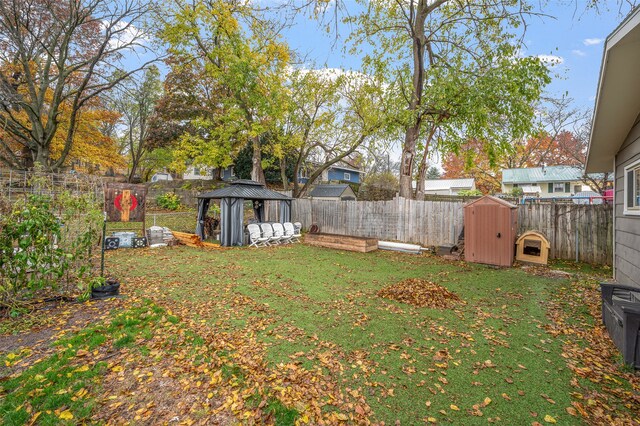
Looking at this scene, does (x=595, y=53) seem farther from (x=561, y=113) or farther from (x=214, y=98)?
(x=214, y=98)

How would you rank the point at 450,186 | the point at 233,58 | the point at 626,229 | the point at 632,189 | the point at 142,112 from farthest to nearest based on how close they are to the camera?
the point at 450,186, the point at 142,112, the point at 233,58, the point at 626,229, the point at 632,189

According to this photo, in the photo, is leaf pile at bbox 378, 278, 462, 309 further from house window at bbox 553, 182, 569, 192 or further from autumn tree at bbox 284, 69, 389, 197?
house window at bbox 553, 182, 569, 192

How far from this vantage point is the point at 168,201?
794 inches

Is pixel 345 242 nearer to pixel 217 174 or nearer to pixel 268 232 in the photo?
pixel 268 232

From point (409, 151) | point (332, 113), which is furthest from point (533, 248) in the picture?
point (332, 113)

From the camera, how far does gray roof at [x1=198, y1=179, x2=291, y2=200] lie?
37.6 ft

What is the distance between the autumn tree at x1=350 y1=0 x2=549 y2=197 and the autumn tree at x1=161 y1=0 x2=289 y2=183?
16.9 ft

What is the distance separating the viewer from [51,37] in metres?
12.6

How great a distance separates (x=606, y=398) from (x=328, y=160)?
16700mm

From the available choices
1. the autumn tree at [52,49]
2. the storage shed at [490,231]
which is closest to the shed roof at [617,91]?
the storage shed at [490,231]

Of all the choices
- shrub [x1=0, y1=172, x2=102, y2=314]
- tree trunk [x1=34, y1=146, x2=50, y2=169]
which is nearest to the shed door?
shrub [x1=0, y1=172, x2=102, y2=314]

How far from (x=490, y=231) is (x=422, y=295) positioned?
445cm

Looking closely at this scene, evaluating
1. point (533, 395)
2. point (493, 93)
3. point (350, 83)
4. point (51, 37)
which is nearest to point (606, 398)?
point (533, 395)

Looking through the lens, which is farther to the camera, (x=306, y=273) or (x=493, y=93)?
(x=493, y=93)
